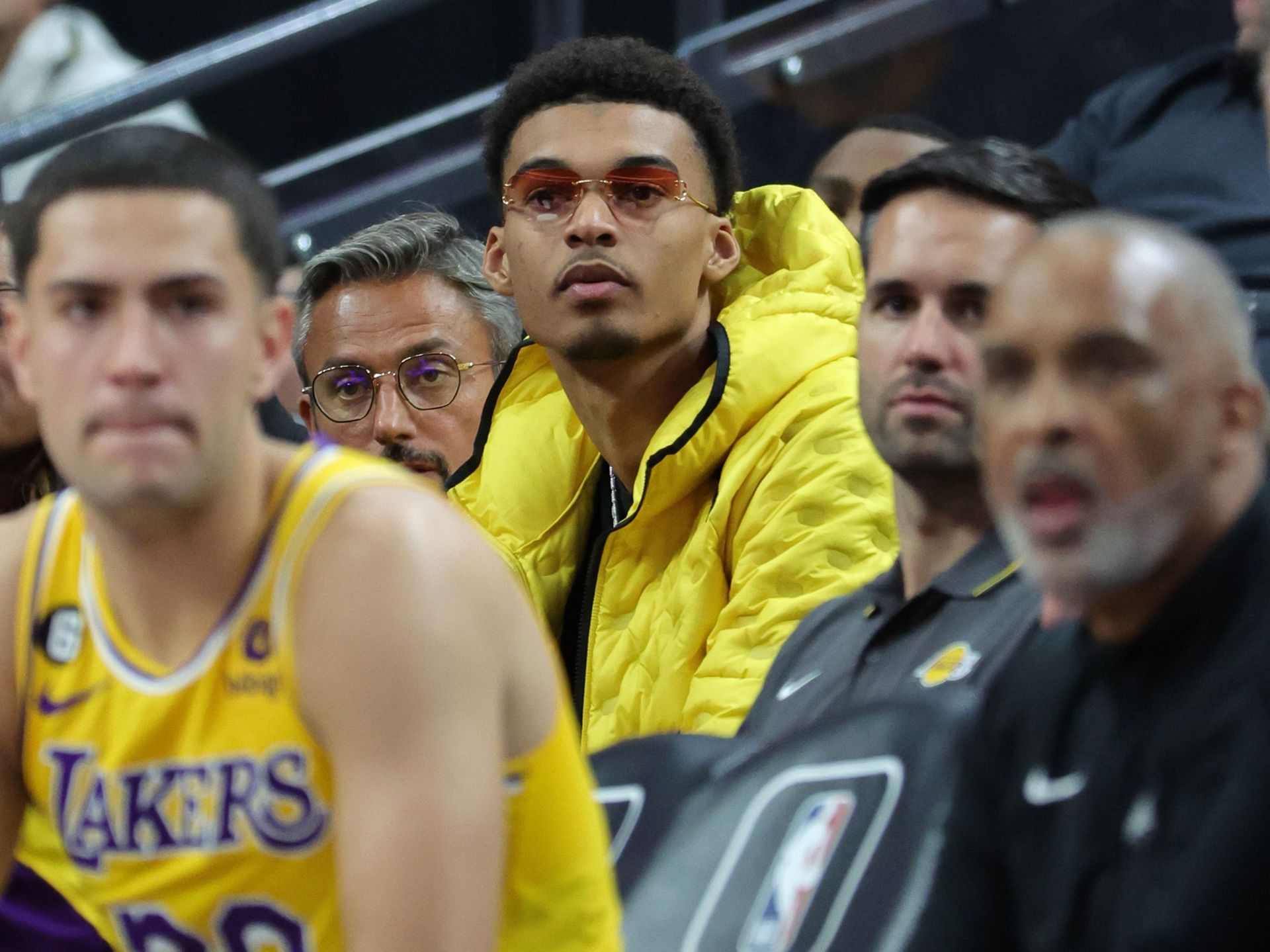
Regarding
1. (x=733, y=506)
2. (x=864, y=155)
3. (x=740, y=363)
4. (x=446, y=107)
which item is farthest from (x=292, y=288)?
(x=733, y=506)

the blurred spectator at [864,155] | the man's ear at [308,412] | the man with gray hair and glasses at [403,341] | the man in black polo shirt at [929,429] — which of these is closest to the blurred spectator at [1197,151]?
the blurred spectator at [864,155]

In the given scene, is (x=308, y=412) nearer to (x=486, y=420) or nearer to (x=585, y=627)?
(x=486, y=420)

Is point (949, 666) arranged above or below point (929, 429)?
below

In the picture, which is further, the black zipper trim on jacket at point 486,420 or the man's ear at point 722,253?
the black zipper trim on jacket at point 486,420

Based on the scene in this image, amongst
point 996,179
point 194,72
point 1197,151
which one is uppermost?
point 194,72

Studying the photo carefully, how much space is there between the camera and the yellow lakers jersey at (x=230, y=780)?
1687 millimetres

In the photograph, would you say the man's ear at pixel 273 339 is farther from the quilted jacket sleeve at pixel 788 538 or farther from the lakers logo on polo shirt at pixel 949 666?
the quilted jacket sleeve at pixel 788 538

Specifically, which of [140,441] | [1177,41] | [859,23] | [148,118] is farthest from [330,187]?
[140,441]

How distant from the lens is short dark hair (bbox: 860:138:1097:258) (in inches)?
93.9

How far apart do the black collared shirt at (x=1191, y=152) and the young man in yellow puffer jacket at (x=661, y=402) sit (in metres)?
0.49

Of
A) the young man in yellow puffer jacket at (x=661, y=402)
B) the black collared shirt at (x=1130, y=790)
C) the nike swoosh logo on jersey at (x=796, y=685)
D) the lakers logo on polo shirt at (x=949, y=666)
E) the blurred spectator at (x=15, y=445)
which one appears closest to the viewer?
the black collared shirt at (x=1130, y=790)

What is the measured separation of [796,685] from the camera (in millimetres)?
2406

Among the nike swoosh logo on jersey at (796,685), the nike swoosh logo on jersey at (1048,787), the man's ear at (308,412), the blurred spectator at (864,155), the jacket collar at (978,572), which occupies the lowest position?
the nike swoosh logo on jersey at (1048,787)

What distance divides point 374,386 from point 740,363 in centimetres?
82
